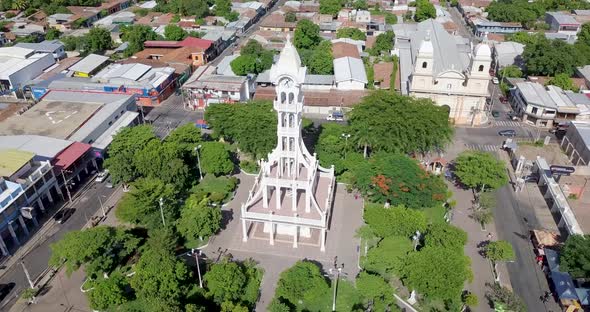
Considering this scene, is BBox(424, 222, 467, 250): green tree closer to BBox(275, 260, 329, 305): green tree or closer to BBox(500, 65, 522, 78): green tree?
BBox(275, 260, 329, 305): green tree

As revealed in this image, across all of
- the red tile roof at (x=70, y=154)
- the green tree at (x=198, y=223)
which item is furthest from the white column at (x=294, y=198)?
the red tile roof at (x=70, y=154)

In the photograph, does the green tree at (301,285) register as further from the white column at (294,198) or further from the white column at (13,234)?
the white column at (13,234)

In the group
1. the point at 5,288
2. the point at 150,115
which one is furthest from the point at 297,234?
the point at 150,115

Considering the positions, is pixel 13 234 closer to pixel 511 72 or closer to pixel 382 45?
pixel 382 45

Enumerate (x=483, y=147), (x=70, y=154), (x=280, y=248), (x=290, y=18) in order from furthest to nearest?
1. (x=290, y=18)
2. (x=483, y=147)
3. (x=70, y=154)
4. (x=280, y=248)

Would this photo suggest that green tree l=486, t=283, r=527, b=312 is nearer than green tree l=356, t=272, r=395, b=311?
Yes

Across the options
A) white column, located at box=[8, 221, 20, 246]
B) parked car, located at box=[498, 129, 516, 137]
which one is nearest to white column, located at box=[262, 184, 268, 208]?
white column, located at box=[8, 221, 20, 246]

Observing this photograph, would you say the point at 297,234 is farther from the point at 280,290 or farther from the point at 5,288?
the point at 5,288

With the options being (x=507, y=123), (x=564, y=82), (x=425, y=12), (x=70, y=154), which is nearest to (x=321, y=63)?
(x=507, y=123)
